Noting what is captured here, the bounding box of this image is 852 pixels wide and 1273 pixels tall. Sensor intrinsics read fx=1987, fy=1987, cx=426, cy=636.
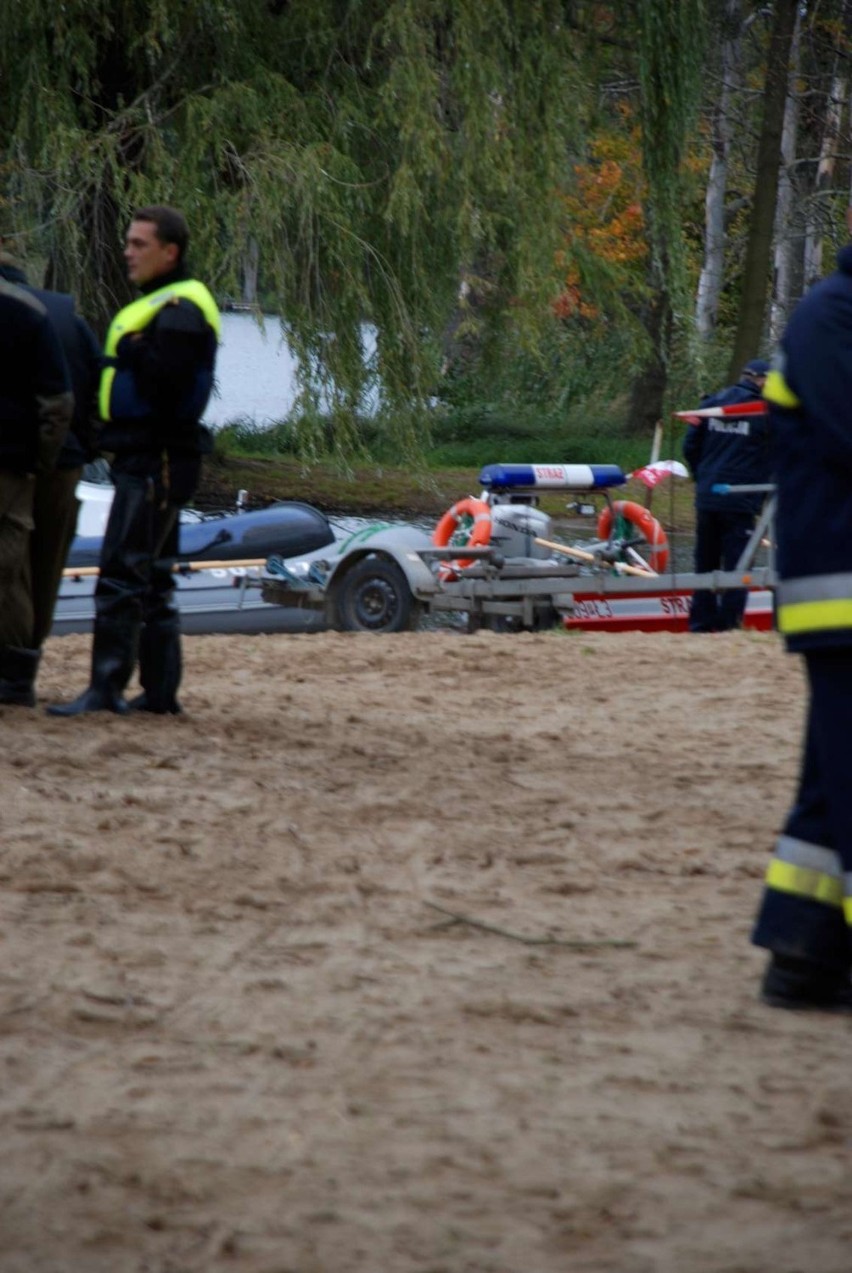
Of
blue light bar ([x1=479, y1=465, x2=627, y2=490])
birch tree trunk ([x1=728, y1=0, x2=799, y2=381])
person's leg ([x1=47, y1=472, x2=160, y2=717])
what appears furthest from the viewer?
birch tree trunk ([x1=728, y1=0, x2=799, y2=381])

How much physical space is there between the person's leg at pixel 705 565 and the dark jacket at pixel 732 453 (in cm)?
18

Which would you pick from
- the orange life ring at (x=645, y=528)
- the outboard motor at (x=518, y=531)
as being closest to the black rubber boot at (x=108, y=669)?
the outboard motor at (x=518, y=531)

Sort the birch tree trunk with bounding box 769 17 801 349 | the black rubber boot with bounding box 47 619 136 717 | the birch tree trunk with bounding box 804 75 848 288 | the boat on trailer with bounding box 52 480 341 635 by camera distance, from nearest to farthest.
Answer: the black rubber boot with bounding box 47 619 136 717
the boat on trailer with bounding box 52 480 341 635
the birch tree trunk with bounding box 769 17 801 349
the birch tree trunk with bounding box 804 75 848 288

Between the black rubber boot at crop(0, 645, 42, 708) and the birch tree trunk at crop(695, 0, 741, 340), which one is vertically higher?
the birch tree trunk at crop(695, 0, 741, 340)

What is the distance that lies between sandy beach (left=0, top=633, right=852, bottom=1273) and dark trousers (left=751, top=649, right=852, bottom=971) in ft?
0.55

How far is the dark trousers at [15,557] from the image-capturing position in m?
7.71

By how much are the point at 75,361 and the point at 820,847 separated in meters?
4.62

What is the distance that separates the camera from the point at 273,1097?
145 inches

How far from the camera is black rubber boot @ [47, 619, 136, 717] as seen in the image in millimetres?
7703

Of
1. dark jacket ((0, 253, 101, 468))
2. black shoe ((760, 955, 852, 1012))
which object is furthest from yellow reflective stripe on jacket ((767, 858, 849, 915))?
dark jacket ((0, 253, 101, 468))

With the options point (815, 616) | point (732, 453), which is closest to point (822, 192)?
point (732, 453)

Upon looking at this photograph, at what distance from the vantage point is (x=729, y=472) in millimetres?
13562

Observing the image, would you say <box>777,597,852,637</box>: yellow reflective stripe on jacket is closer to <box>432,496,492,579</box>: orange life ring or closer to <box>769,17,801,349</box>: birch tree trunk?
<box>432,496,492,579</box>: orange life ring

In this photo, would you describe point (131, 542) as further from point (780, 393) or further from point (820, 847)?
point (820, 847)
